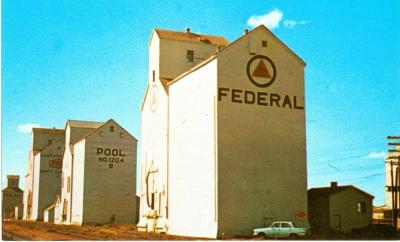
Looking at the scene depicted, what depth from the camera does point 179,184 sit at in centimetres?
3766

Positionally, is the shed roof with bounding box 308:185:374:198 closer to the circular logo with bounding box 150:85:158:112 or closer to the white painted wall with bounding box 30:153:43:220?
the circular logo with bounding box 150:85:158:112

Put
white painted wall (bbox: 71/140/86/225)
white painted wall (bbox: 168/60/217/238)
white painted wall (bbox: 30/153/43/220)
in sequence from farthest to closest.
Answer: white painted wall (bbox: 30/153/43/220)
white painted wall (bbox: 71/140/86/225)
white painted wall (bbox: 168/60/217/238)

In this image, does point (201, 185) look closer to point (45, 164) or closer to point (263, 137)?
point (263, 137)

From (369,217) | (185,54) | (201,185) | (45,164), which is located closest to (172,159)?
(201,185)

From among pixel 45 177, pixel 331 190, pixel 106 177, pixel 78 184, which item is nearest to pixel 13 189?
pixel 45 177

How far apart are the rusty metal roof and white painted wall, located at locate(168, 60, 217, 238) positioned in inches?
287

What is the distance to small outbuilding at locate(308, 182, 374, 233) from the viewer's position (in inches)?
1593

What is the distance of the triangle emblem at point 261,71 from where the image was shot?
34422 mm

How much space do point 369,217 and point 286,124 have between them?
532 inches

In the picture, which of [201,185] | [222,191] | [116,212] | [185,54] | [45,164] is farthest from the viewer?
[45,164]

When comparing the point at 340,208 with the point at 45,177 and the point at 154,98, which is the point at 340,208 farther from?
the point at 45,177

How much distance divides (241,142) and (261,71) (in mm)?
5192

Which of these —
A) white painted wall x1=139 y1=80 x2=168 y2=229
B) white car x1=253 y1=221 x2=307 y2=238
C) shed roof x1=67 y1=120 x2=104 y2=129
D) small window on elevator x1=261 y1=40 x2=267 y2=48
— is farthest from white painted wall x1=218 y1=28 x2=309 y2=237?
shed roof x1=67 y1=120 x2=104 y2=129

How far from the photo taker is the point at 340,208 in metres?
41.0
